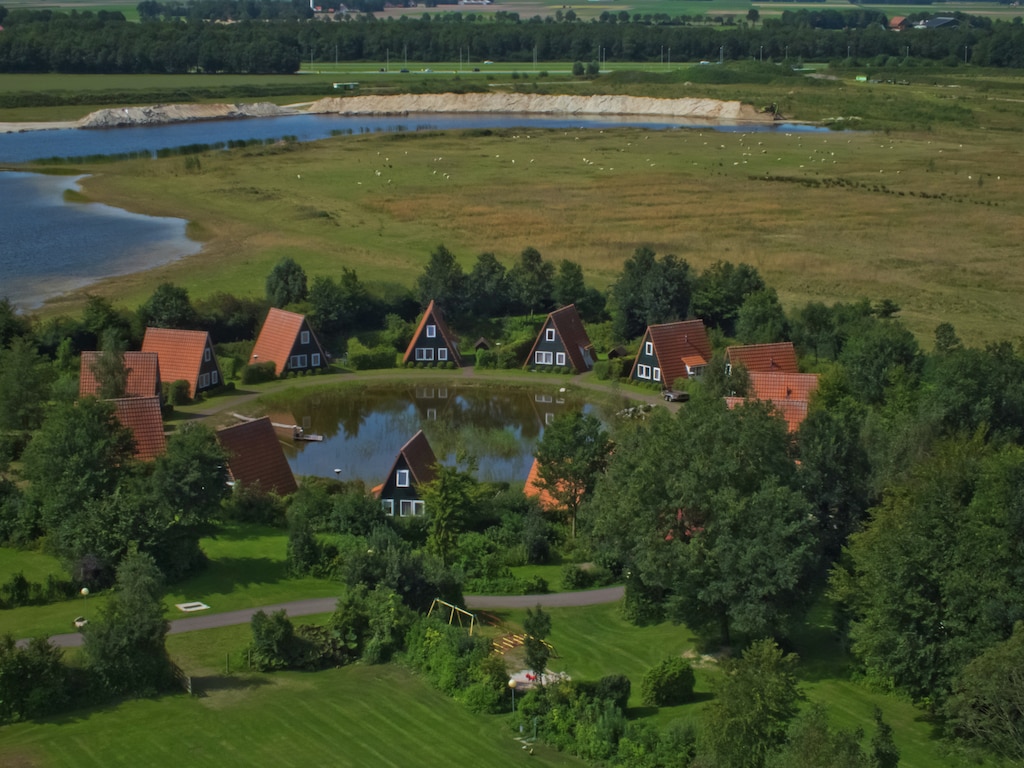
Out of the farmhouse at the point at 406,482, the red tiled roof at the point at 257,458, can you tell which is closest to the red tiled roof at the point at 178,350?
the red tiled roof at the point at 257,458

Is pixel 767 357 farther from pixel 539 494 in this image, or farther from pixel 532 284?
pixel 539 494

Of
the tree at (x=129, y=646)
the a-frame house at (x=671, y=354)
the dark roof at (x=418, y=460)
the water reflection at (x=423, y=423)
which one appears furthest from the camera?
the a-frame house at (x=671, y=354)

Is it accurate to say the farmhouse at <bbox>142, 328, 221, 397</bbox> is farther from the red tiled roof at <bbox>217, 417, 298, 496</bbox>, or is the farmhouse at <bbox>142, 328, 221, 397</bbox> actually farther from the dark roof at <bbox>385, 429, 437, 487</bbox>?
the dark roof at <bbox>385, 429, 437, 487</bbox>

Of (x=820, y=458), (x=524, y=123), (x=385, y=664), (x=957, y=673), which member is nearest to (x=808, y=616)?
(x=820, y=458)

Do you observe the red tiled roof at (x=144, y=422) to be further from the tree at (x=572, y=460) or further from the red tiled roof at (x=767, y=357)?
the red tiled roof at (x=767, y=357)

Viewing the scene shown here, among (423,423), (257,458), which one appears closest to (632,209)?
(423,423)

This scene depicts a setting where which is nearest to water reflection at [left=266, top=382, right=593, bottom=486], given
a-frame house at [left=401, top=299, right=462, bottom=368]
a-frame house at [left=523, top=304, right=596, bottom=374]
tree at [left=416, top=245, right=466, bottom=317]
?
a-frame house at [left=523, top=304, right=596, bottom=374]

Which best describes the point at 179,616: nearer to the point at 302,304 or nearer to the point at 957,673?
the point at 957,673
